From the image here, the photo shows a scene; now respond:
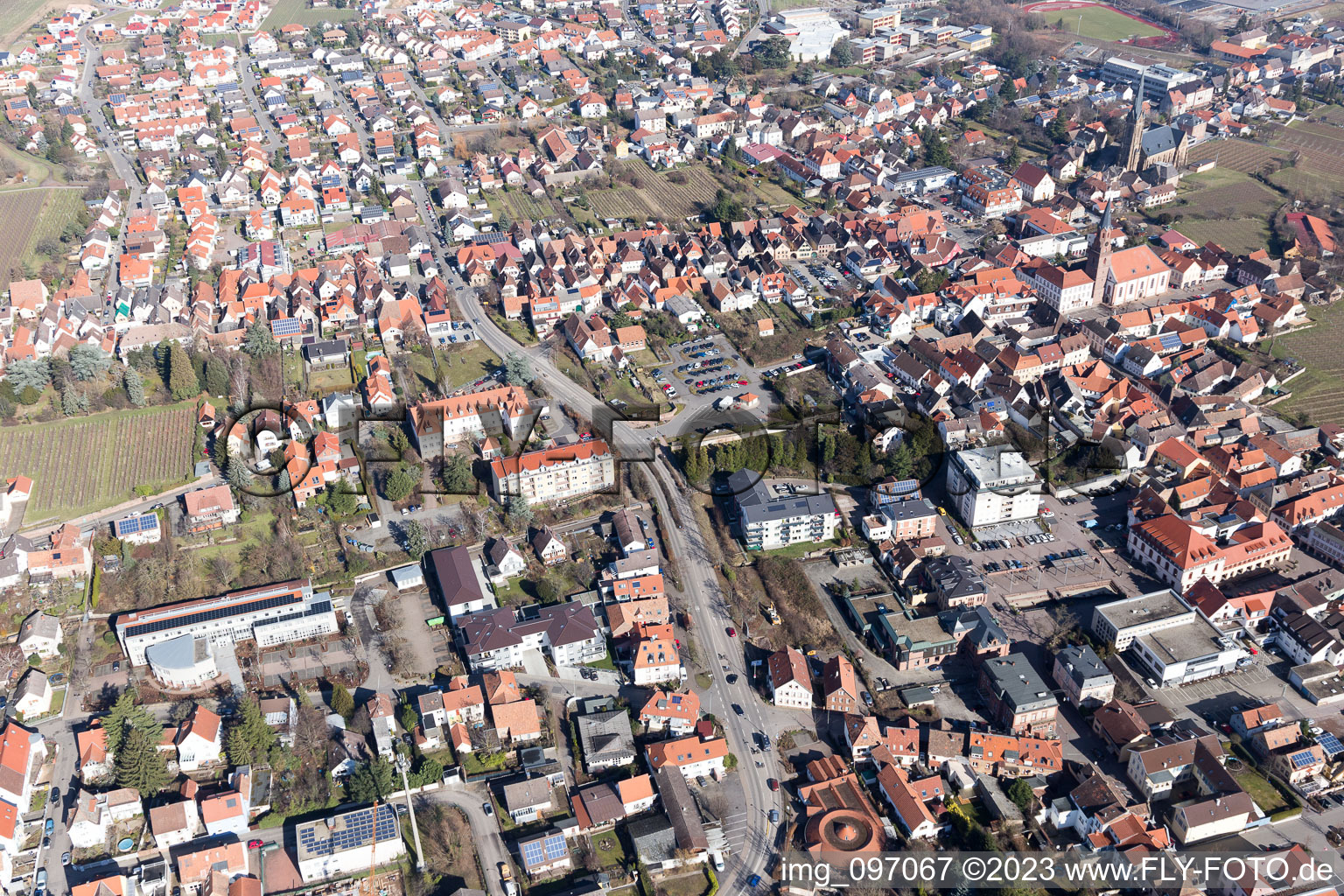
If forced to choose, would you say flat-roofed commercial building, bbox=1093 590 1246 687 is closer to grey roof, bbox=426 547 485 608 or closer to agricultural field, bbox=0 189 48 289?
grey roof, bbox=426 547 485 608

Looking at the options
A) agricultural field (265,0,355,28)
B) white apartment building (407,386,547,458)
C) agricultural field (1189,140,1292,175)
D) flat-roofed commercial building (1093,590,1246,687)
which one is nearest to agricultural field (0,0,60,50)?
agricultural field (265,0,355,28)

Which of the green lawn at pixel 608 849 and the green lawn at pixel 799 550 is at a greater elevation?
the green lawn at pixel 799 550

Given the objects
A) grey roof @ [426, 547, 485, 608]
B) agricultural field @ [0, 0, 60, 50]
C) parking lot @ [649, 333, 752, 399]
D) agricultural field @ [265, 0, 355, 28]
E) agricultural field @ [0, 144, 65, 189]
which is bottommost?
parking lot @ [649, 333, 752, 399]

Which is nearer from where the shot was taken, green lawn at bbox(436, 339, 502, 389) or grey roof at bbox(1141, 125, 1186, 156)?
green lawn at bbox(436, 339, 502, 389)

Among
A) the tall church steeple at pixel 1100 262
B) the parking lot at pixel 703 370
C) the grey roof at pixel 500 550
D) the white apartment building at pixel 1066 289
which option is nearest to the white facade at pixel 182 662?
the grey roof at pixel 500 550

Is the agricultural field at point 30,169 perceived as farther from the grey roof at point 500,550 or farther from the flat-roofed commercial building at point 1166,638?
the flat-roofed commercial building at point 1166,638

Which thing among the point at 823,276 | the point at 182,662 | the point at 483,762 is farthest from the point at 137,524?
the point at 823,276

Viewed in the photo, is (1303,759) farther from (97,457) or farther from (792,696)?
(97,457)
